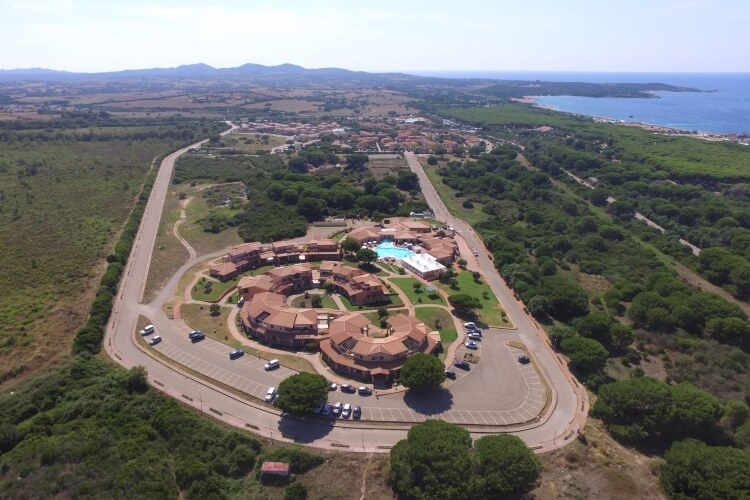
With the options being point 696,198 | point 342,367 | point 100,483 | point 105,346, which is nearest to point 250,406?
point 342,367

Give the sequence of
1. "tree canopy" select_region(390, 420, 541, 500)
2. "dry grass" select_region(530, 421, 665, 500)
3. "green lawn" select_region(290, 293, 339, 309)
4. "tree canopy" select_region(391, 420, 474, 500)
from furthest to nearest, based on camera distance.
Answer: "green lawn" select_region(290, 293, 339, 309) < "dry grass" select_region(530, 421, 665, 500) < "tree canopy" select_region(390, 420, 541, 500) < "tree canopy" select_region(391, 420, 474, 500)

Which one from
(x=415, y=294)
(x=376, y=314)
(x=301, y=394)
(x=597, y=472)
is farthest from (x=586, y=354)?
(x=301, y=394)

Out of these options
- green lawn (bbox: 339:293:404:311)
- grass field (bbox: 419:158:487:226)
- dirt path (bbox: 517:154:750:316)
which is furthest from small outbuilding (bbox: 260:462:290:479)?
grass field (bbox: 419:158:487:226)

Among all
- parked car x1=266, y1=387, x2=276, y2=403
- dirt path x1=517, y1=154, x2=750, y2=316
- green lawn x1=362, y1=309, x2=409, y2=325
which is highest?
parked car x1=266, y1=387, x2=276, y2=403

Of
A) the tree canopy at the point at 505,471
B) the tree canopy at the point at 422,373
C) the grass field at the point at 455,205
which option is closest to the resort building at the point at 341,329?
the tree canopy at the point at 422,373

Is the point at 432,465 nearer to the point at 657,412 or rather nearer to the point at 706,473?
the point at 706,473

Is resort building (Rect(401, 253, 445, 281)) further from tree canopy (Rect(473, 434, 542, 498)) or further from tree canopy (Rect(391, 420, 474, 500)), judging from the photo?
tree canopy (Rect(473, 434, 542, 498))

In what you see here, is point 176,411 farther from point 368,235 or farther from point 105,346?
point 368,235
